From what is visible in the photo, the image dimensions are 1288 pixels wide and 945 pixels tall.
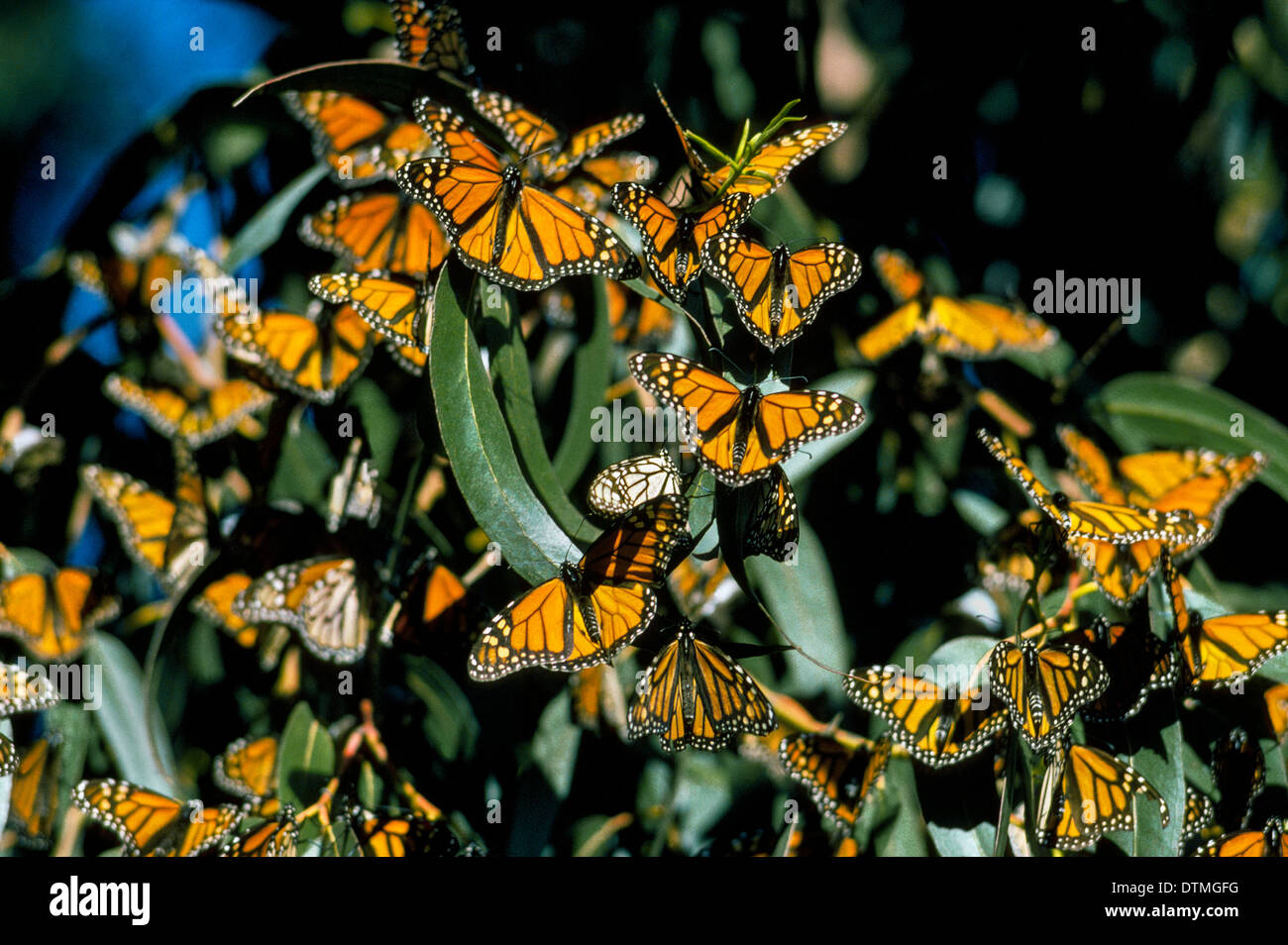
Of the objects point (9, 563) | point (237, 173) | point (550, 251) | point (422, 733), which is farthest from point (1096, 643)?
point (9, 563)

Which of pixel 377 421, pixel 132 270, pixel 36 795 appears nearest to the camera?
pixel 377 421

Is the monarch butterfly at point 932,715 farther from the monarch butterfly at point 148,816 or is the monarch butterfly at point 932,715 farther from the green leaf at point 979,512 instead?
the monarch butterfly at point 148,816

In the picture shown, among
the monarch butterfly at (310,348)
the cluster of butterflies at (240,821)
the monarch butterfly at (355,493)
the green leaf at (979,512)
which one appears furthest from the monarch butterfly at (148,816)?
the green leaf at (979,512)

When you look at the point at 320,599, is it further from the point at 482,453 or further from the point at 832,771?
the point at 832,771

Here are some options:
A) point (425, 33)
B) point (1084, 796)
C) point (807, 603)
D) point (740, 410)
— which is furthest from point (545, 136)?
point (1084, 796)

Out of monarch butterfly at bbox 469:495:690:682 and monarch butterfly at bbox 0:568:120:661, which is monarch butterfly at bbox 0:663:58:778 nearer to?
monarch butterfly at bbox 0:568:120:661

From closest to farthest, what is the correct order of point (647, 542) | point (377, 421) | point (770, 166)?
point (647, 542)
point (770, 166)
point (377, 421)
